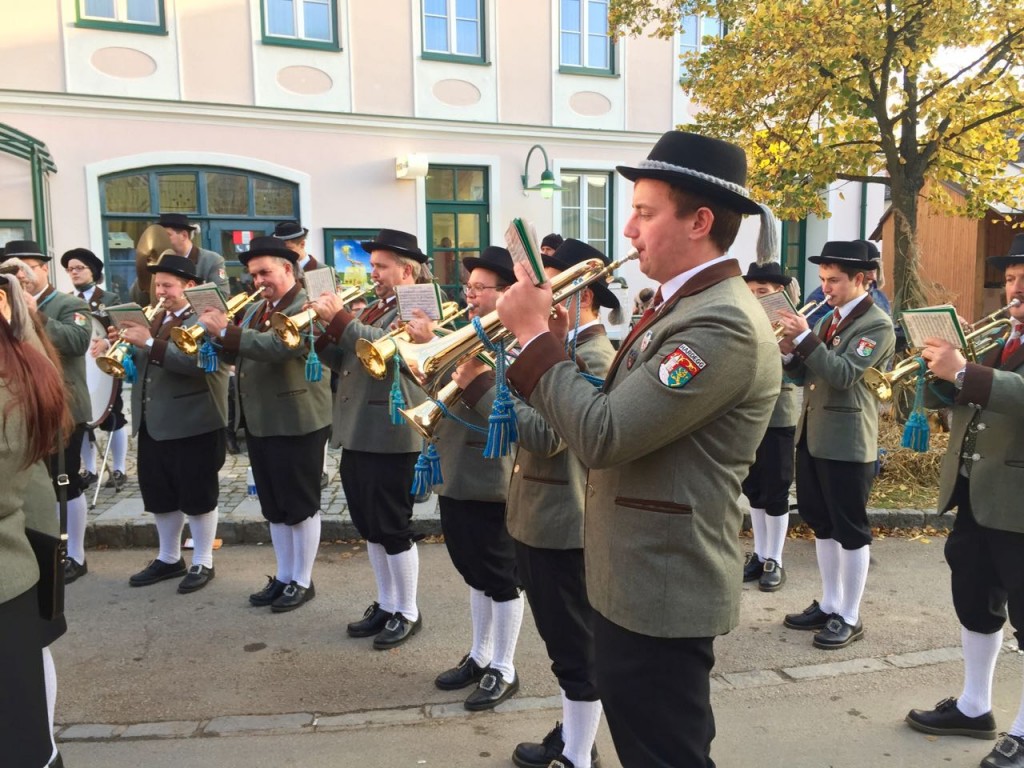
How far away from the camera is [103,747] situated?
3.46 m

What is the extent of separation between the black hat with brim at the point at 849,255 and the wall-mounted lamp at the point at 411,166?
865cm

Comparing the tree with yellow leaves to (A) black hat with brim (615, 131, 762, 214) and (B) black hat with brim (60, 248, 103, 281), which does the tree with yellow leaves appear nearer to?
(A) black hat with brim (615, 131, 762, 214)

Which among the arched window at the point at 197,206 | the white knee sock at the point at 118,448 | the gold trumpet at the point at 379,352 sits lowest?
the white knee sock at the point at 118,448

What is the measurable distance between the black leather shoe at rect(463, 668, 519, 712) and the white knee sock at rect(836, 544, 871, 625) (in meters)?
2.06

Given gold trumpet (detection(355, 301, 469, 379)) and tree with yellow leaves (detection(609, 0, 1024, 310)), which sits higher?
tree with yellow leaves (detection(609, 0, 1024, 310))

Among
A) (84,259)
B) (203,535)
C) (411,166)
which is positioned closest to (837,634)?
(203,535)

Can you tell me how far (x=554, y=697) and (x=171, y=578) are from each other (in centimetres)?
313

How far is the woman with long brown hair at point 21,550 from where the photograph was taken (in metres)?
2.26

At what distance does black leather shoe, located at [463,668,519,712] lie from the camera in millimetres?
3750

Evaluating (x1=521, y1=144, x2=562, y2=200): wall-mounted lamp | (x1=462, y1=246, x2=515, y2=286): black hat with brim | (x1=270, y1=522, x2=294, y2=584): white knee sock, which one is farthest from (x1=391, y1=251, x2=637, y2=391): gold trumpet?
(x1=521, y1=144, x2=562, y2=200): wall-mounted lamp

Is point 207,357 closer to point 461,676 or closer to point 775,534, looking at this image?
point 461,676

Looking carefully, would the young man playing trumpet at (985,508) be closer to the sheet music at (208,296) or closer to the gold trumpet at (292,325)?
the gold trumpet at (292,325)

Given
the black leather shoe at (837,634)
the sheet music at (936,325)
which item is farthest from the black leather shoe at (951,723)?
the sheet music at (936,325)

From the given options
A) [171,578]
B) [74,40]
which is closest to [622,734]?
[171,578]
